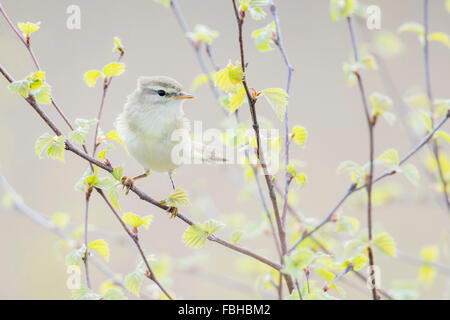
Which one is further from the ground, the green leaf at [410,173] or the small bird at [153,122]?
the small bird at [153,122]

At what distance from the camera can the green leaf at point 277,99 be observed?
130 cm

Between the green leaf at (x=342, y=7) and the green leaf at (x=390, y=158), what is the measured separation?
0.44 m

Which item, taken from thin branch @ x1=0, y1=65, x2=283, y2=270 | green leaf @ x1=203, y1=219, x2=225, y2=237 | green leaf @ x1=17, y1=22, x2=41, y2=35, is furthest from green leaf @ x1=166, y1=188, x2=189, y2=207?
green leaf @ x1=17, y1=22, x2=41, y2=35

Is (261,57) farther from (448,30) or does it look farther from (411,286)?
(411,286)

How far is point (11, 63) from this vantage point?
3.14 meters

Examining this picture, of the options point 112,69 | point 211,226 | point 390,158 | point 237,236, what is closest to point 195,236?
point 211,226

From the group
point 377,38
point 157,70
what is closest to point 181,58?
point 157,70

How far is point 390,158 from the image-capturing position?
5.04ft

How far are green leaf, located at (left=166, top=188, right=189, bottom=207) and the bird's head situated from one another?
28.6 inches

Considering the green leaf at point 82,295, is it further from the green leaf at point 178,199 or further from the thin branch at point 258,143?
the thin branch at point 258,143

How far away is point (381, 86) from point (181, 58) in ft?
6.90

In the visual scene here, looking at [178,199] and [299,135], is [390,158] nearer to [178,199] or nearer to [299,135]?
[299,135]

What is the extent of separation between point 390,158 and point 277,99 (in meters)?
0.46

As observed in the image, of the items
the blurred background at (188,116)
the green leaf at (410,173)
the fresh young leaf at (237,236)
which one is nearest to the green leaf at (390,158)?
the green leaf at (410,173)
